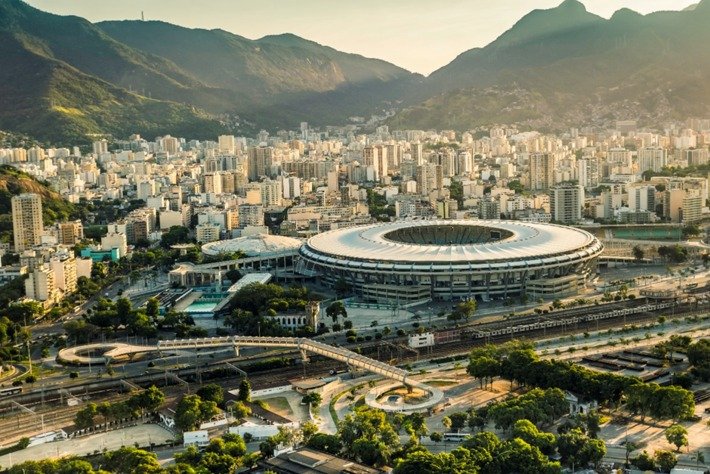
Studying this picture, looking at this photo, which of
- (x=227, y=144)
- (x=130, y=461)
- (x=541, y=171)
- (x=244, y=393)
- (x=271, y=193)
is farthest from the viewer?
(x=227, y=144)

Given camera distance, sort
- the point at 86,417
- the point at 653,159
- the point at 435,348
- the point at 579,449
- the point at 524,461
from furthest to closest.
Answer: the point at 653,159 < the point at 435,348 < the point at 86,417 < the point at 579,449 < the point at 524,461

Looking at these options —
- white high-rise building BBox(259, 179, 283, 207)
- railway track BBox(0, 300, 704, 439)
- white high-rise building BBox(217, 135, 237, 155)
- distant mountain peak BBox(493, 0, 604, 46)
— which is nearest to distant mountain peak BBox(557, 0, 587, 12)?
distant mountain peak BBox(493, 0, 604, 46)

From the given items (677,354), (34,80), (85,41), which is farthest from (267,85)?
(677,354)

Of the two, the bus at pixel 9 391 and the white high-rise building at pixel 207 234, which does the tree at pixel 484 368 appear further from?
the white high-rise building at pixel 207 234

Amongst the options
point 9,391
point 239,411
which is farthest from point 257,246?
point 239,411

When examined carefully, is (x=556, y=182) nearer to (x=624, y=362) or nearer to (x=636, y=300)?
(x=636, y=300)

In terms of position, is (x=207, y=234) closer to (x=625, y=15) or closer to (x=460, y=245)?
(x=460, y=245)
